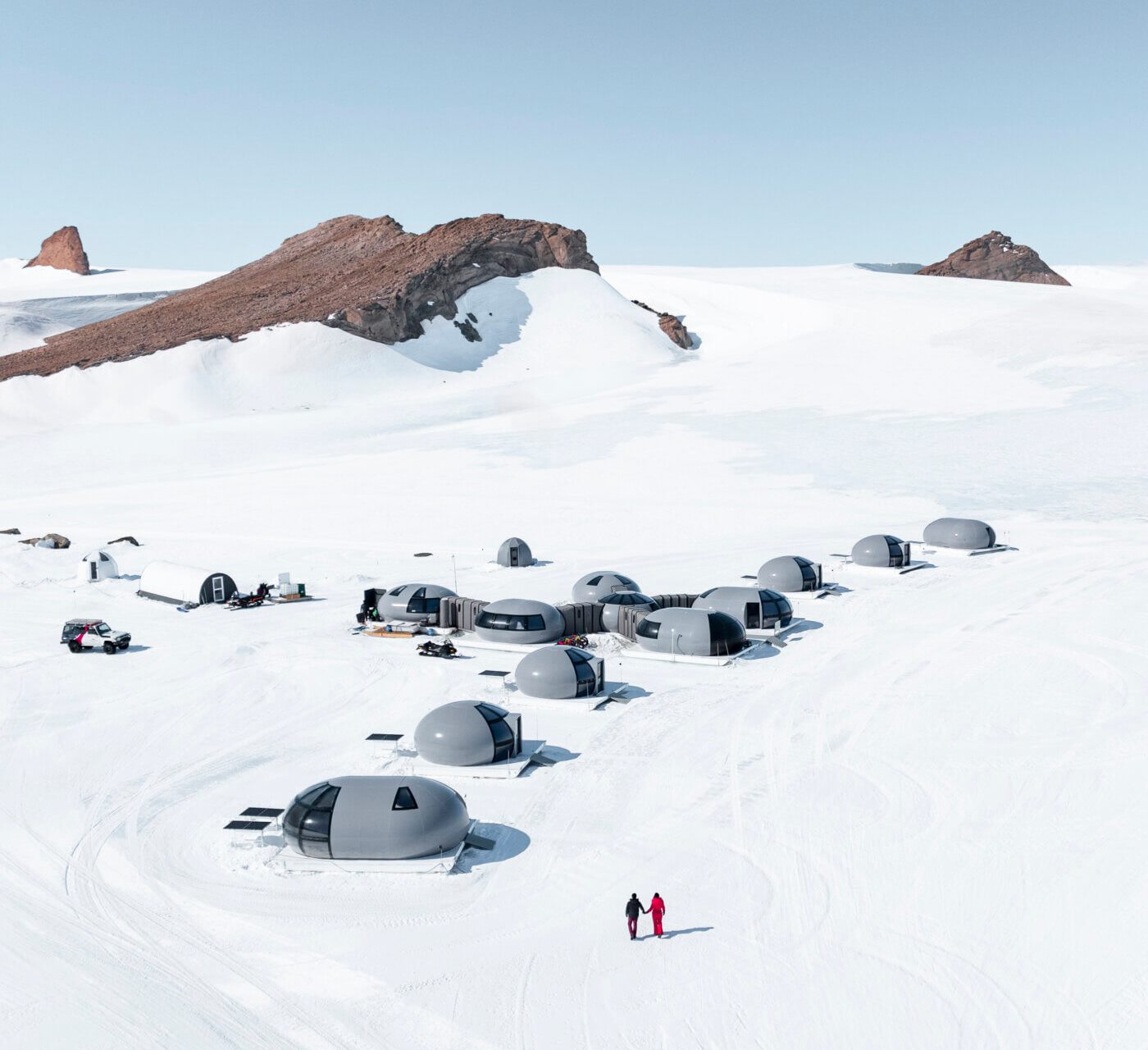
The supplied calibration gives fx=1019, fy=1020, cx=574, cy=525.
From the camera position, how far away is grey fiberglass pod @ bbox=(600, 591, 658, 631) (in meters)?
39.3

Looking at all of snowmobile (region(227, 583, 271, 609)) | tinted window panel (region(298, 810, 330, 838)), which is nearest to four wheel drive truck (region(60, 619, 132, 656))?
snowmobile (region(227, 583, 271, 609))

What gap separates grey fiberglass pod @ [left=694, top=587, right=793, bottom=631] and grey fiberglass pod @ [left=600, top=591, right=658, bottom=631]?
1880mm

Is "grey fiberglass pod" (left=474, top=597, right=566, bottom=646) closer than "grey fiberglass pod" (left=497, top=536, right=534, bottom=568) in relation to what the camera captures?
Yes

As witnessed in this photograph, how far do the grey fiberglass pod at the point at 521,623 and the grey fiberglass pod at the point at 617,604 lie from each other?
1849 mm

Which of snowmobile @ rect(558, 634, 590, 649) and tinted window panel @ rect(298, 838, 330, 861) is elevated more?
tinted window panel @ rect(298, 838, 330, 861)

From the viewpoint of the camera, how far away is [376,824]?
19984 millimetres

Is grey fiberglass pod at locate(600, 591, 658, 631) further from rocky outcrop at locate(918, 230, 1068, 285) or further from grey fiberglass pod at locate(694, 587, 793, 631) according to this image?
rocky outcrop at locate(918, 230, 1068, 285)

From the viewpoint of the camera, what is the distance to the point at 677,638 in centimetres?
3550

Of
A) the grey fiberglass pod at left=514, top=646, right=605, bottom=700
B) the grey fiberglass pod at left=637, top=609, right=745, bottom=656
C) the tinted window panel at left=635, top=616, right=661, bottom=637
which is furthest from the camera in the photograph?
the tinted window panel at left=635, top=616, right=661, bottom=637

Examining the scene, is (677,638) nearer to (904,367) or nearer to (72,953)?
(72,953)

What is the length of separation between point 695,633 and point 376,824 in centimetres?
1733

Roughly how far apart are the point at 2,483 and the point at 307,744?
68.7 meters

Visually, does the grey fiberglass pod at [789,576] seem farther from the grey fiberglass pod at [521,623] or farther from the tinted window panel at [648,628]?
the grey fiberglass pod at [521,623]

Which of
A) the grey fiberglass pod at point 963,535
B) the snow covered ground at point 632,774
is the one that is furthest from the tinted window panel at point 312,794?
the grey fiberglass pod at point 963,535
